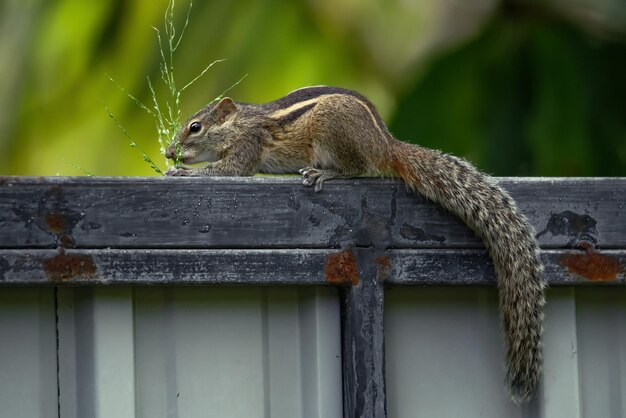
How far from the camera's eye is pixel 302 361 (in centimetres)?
237

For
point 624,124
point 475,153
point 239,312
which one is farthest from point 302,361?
point 624,124

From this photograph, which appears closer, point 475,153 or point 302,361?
point 302,361

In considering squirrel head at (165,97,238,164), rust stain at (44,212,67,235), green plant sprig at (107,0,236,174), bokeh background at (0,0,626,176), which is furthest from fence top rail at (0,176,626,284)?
bokeh background at (0,0,626,176)

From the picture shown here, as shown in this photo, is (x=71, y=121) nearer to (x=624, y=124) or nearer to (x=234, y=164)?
(x=234, y=164)

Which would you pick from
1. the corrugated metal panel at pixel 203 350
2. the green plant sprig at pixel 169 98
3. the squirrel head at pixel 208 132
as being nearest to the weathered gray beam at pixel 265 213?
the corrugated metal panel at pixel 203 350

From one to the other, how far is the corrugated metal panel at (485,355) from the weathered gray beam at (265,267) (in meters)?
0.06

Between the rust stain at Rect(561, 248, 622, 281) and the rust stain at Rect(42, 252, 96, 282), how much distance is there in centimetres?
105

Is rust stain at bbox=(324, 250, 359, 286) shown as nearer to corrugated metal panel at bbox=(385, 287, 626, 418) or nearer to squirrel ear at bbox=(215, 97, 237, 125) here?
corrugated metal panel at bbox=(385, 287, 626, 418)

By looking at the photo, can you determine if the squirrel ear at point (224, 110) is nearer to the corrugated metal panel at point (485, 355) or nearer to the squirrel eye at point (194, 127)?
the squirrel eye at point (194, 127)

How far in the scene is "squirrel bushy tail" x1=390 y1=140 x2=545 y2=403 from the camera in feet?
7.86

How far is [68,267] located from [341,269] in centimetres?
57

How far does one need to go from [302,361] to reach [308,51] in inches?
114

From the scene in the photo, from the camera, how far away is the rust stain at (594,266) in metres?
2.42

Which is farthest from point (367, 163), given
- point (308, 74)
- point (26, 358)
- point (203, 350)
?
point (308, 74)
